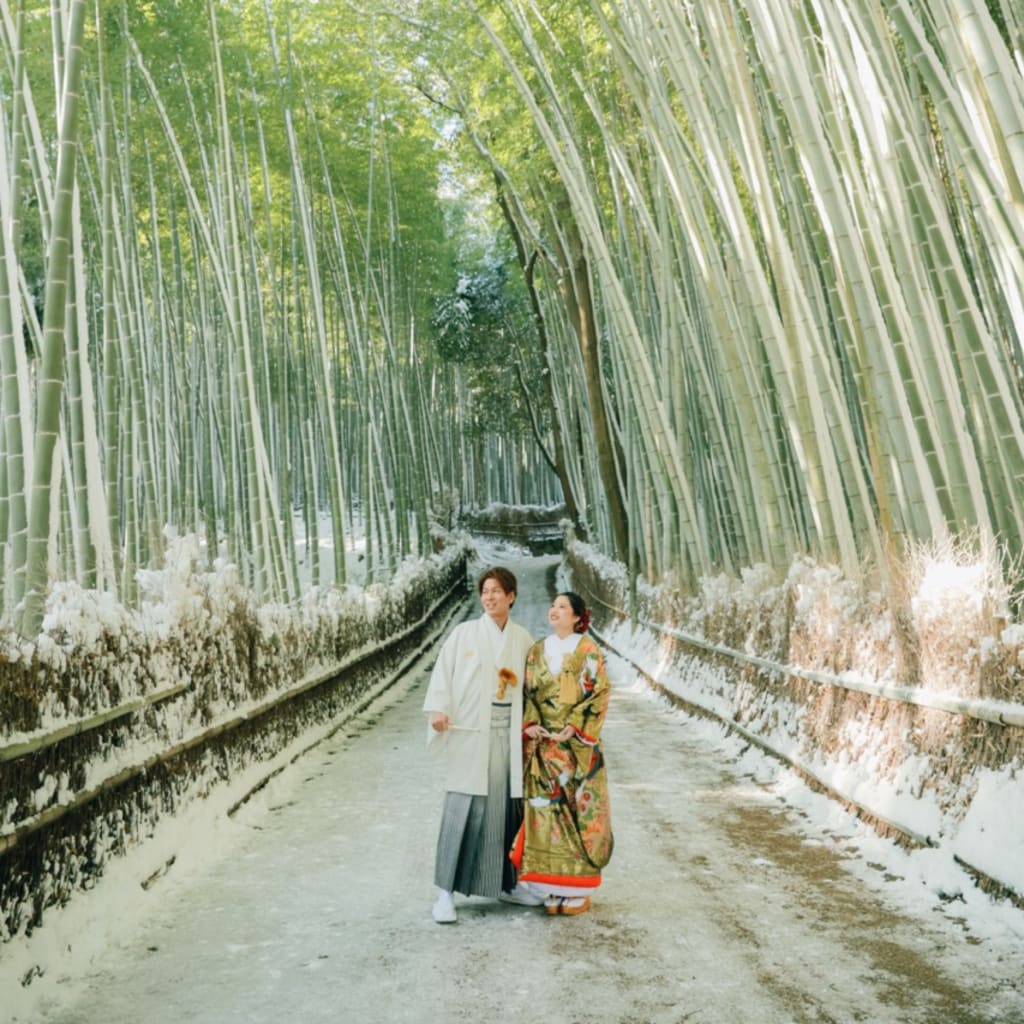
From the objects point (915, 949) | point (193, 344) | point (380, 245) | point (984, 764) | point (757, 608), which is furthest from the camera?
point (193, 344)

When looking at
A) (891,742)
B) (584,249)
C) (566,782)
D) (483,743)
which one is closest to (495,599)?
(483,743)

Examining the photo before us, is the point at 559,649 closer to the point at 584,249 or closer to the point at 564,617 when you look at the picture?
the point at 564,617

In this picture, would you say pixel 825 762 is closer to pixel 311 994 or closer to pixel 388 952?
pixel 388 952

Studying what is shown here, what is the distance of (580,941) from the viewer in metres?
2.49

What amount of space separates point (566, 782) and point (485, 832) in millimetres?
233

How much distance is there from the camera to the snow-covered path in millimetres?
2074

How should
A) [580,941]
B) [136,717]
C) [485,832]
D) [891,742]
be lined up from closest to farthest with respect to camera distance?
[580,941], [485,832], [136,717], [891,742]

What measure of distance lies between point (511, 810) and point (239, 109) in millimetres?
5693

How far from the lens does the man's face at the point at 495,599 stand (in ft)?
9.35

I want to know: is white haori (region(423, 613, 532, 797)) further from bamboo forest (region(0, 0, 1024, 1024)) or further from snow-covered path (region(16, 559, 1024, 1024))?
snow-covered path (region(16, 559, 1024, 1024))

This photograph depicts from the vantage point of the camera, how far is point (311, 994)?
2170mm

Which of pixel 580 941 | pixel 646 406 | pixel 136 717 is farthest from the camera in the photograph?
pixel 646 406

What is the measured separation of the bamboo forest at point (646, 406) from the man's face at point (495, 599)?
0.04 m

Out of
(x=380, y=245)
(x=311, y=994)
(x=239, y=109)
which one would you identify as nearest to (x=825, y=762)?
(x=311, y=994)
